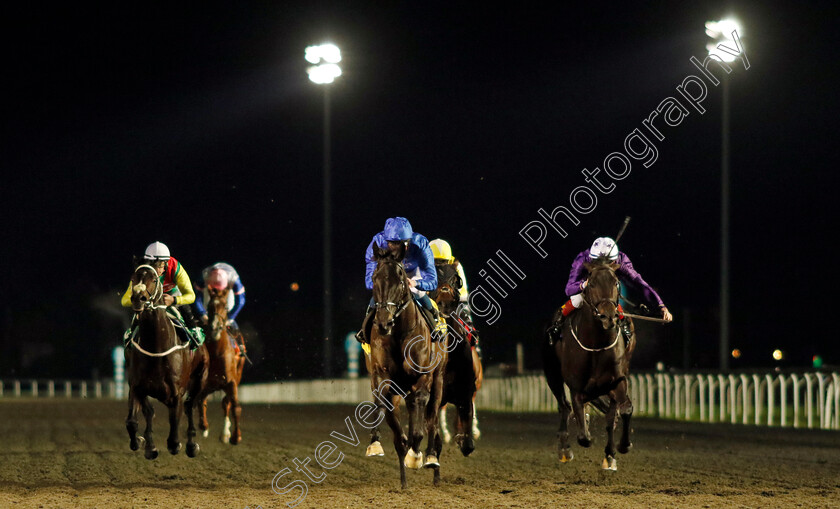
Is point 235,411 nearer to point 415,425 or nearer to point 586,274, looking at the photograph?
point 586,274

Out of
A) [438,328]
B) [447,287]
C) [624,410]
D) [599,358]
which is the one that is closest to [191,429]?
[447,287]

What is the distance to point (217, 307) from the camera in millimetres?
13656

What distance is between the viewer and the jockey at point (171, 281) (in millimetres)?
10422

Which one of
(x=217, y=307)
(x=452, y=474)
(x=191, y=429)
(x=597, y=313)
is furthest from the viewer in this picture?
(x=217, y=307)

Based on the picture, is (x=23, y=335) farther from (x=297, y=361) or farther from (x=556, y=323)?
(x=556, y=323)

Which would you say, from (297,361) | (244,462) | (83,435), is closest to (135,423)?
(244,462)

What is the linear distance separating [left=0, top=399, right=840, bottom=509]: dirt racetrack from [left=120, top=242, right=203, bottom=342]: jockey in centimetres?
162

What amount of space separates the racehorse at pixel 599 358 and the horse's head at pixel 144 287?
3.88m

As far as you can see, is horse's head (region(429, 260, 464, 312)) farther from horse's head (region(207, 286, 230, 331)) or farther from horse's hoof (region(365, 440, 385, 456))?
horse's head (region(207, 286, 230, 331))

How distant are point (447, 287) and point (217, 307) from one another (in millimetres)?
3989

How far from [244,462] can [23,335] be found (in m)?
59.1

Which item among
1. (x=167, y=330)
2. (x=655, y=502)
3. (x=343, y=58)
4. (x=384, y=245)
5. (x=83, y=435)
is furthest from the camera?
(x=343, y=58)

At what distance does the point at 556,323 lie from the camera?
36.1 ft

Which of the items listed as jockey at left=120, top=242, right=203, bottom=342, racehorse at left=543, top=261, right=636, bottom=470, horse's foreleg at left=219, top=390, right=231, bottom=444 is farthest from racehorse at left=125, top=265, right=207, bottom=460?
racehorse at left=543, top=261, right=636, bottom=470
